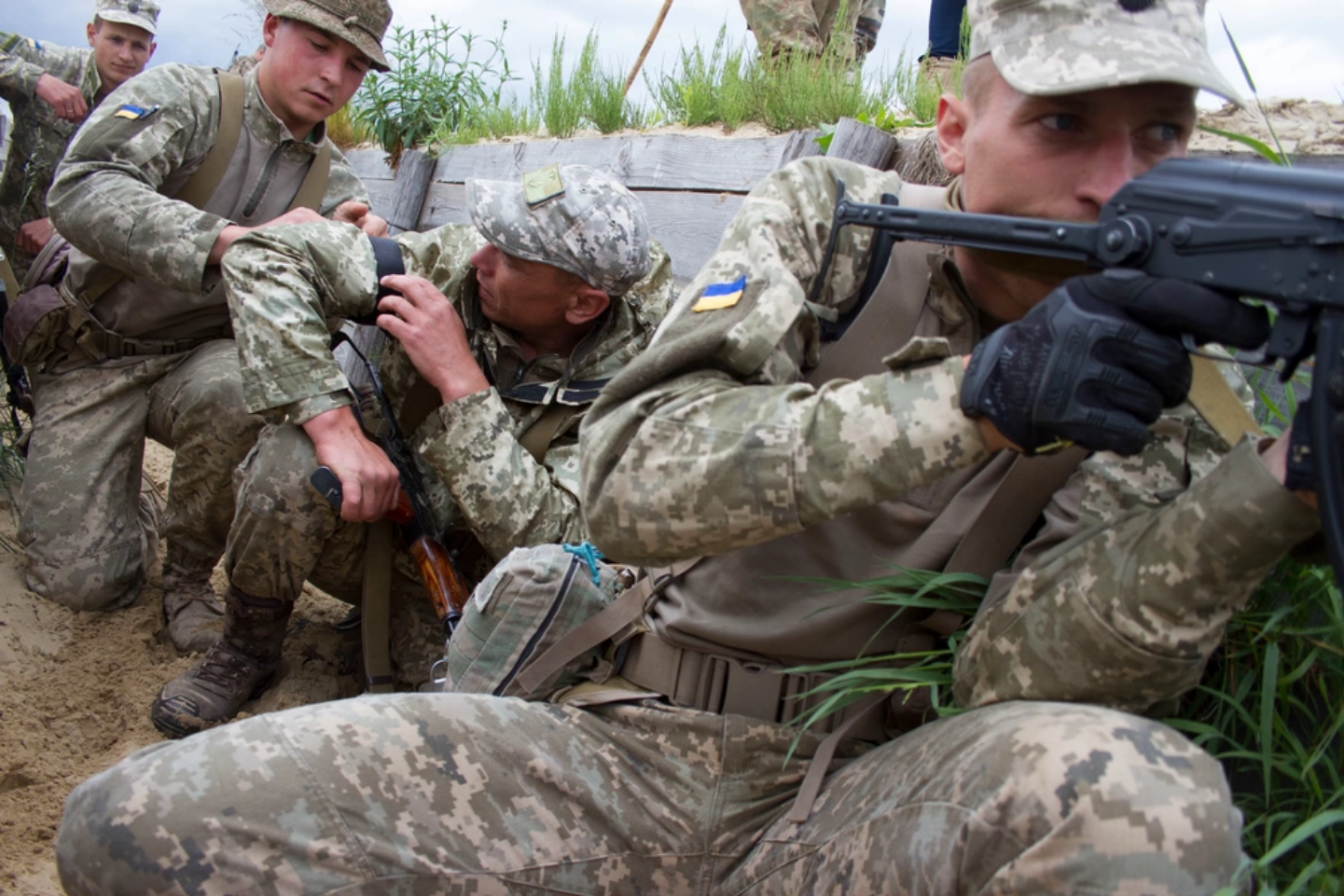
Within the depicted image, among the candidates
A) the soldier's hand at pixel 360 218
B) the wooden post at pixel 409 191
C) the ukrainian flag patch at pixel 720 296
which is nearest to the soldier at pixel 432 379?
the soldier's hand at pixel 360 218

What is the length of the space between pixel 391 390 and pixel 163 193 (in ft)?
4.40

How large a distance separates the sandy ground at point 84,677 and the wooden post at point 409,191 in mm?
2039

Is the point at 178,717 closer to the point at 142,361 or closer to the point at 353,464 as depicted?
the point at 353,464

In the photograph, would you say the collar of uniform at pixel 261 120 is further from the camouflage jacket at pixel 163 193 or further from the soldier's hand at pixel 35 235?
the soldier's hand at pixel 35 235

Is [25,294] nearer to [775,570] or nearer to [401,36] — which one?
[401,36]

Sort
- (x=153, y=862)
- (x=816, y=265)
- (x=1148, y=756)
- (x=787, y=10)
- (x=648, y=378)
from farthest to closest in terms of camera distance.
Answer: (x=787, y=10)
(x=816, y=265)
(x=648, y=378)
(x=153, y=862)
(x=1148, y=756)

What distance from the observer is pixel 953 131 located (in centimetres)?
186

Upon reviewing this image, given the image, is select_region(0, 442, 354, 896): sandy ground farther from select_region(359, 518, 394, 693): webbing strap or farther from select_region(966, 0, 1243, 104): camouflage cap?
select_region(966, 0, 1243, 104): camouflage cap

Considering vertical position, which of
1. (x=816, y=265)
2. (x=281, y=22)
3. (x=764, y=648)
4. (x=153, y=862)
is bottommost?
(x=153, y=862)

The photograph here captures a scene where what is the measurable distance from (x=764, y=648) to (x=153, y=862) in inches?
35.9

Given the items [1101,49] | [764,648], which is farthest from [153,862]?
[1101,49]

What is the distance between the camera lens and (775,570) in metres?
1.84

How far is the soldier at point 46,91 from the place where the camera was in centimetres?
614

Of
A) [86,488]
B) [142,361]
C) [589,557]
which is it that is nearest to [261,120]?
[142,361]
